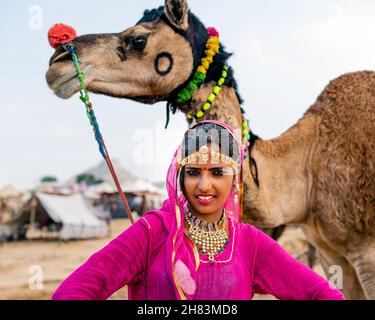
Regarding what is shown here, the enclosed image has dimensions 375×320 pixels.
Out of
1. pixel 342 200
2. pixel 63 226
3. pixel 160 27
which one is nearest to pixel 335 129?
pixel 342 200

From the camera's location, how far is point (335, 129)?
4016mm

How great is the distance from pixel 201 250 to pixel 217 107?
2.06 m

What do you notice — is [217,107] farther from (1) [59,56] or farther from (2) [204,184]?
(2) [204,184]

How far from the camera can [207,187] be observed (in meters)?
1.57

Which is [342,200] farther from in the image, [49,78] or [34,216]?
[34,216]

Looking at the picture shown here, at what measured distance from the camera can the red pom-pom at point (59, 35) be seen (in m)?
3.07

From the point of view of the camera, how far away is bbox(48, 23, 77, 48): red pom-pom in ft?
10.1

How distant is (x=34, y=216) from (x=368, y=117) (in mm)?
13447

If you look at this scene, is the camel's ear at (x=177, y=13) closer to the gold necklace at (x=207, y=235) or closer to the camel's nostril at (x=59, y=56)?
the camel's nostril at (x=59, y=56)

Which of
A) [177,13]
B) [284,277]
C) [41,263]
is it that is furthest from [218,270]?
[41,263]

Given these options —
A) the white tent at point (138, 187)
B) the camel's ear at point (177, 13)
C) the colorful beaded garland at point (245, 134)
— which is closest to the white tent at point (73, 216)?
the white tent at point (138, 187)

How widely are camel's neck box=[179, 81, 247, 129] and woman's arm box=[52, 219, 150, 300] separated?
2.08 metres

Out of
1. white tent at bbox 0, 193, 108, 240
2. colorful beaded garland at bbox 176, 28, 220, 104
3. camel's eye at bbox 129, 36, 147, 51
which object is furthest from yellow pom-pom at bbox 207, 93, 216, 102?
white tent at bbox 0, 193, 108, 240

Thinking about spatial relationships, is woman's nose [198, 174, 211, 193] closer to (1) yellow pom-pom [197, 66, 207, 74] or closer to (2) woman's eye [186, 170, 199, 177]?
(2) woman's eye [186, 170, 199, 177]
